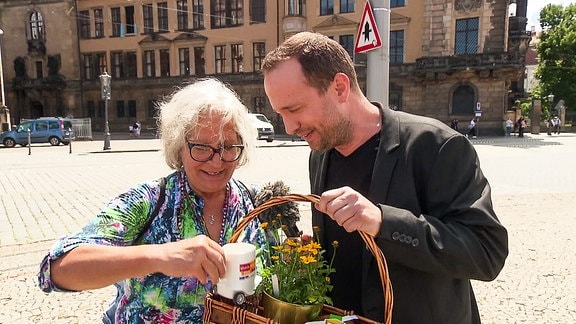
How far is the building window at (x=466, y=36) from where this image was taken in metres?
31.4

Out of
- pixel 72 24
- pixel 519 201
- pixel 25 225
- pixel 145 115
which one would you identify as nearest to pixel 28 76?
pixel 72 24

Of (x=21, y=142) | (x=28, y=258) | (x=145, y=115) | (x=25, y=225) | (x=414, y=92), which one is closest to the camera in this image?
(x=28, y=258)

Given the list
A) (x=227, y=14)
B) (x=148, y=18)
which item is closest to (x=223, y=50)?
(x=227, y=14)

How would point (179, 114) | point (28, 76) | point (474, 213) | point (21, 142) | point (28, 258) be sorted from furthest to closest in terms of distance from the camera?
point (28, 76) → point (21, 142) → point (28, 258) → point (179, 114) → point (474, 213)

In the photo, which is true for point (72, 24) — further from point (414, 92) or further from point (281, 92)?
point (281, 92)

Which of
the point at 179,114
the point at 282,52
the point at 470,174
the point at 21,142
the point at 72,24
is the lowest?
the point at 21,142

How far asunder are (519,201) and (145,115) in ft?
123

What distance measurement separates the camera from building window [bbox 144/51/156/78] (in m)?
40.8

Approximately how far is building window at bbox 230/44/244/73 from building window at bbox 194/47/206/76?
2.80m

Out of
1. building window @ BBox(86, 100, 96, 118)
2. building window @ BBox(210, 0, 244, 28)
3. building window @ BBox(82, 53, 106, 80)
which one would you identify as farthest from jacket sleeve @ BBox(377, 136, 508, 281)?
building window @ BBox(86, 100, 96, 118)

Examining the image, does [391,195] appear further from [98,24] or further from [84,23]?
[84,23]

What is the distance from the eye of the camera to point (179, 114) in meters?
1.82

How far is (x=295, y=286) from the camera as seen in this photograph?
4.52ft

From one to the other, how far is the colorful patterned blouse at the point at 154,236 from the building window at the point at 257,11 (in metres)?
37.0
